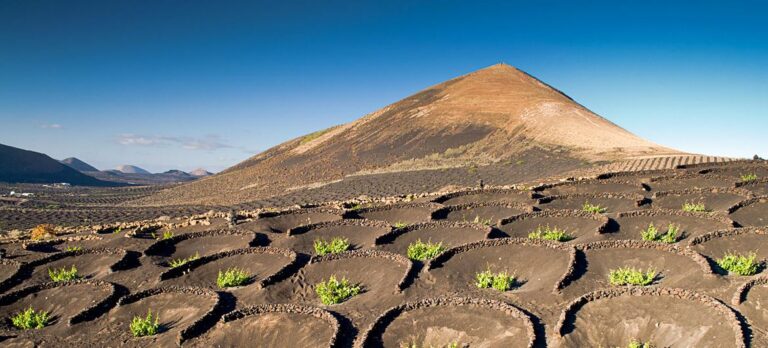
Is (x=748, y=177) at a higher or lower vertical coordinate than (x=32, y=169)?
lower

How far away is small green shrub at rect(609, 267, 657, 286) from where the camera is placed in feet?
36.3

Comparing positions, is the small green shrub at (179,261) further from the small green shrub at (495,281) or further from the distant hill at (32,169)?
the distant hill at (32,169)

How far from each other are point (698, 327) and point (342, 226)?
12.4 m

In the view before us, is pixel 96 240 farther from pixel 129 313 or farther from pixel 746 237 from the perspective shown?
pixel 746 237

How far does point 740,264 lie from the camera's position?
11.0m

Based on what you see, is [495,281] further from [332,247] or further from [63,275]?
[63,275]

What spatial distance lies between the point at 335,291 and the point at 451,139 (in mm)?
42674

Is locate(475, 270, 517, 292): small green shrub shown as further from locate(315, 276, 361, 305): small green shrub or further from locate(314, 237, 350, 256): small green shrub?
locate(314, 237, 350, 256): small green shrub

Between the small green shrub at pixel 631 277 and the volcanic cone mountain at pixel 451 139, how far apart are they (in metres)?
26.9

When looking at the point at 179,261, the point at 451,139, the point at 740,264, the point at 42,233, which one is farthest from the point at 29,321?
the point at 451,139

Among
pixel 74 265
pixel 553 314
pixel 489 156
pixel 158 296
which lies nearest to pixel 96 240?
pixel 74 265

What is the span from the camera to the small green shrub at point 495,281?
1171cm

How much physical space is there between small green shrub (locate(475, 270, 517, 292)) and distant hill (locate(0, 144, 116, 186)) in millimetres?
117938

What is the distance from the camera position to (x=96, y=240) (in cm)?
2042
